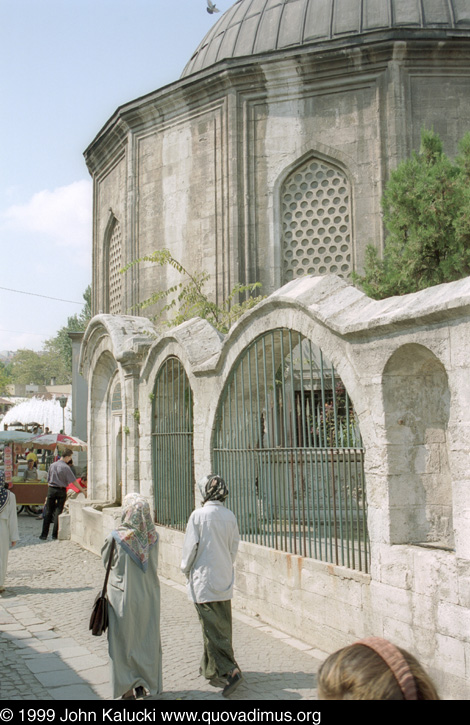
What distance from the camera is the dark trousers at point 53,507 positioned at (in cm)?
1353

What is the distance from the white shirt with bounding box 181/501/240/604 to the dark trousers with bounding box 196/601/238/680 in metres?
0.07

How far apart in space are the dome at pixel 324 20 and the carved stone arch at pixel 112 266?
15.8ft

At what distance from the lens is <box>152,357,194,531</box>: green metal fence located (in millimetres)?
9266

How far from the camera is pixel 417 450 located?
5.43 metres

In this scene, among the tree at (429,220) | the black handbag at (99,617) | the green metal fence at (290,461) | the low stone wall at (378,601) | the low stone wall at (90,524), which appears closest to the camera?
the low stone wall at (378,601)

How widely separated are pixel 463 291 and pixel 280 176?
1088cm

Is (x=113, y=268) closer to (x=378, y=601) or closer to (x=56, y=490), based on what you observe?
(x=56, y=490)

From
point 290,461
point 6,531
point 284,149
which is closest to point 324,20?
point 284,149

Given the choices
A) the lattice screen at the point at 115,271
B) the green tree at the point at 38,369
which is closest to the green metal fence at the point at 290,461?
the lattice screen at the point at 115,271

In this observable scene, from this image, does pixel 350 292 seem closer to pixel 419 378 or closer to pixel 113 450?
pixel 419 378

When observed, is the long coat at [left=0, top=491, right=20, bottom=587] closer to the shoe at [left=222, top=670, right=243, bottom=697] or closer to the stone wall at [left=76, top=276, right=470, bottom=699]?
the stone wall at [left=76, top=276, right=470, bottom=699]

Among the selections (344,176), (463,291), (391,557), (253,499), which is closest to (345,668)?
(463,291)

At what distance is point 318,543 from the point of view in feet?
21.8

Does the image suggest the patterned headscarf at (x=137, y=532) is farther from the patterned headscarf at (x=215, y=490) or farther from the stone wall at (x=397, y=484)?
the stone wall at (x=397, y=484)
